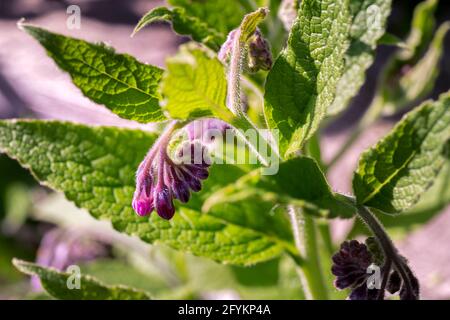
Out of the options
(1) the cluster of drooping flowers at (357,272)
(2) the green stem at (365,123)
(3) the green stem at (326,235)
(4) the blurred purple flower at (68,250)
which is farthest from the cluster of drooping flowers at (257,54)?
(4) the blurred purple flower at (68,250)

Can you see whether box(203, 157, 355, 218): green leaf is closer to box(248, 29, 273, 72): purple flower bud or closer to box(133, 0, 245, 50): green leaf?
box(248, 29, 273, 72): purple flower bud

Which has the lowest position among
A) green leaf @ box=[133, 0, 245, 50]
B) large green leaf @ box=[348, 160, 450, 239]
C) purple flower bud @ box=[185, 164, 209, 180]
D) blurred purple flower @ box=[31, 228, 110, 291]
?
blurred purple flower @ box=[31, 228, 110, 291]

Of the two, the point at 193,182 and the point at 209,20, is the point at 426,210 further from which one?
the point at 193,182

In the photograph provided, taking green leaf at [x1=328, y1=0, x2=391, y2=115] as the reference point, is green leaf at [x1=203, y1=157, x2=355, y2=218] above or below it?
below

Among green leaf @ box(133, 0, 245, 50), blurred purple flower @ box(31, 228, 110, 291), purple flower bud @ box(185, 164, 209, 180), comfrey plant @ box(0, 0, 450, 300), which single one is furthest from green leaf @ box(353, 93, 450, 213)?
blurred purple flower @ box(31, 228, 110, 291)

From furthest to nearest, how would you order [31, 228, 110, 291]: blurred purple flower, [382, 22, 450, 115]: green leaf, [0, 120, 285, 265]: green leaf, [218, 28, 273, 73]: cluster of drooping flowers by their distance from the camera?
[31, 228, 110, 291]: blurred purple flower, [382, 22, 450, 115]: green leaf, [0, 120, 285, 265]: green leaf, [218, 28, 273, 73]: cluster of drooping flowers

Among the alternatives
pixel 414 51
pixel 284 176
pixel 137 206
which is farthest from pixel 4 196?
pixel 284 176

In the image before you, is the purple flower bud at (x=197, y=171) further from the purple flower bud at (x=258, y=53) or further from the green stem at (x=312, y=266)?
the green stem at (x=312, y=266)
